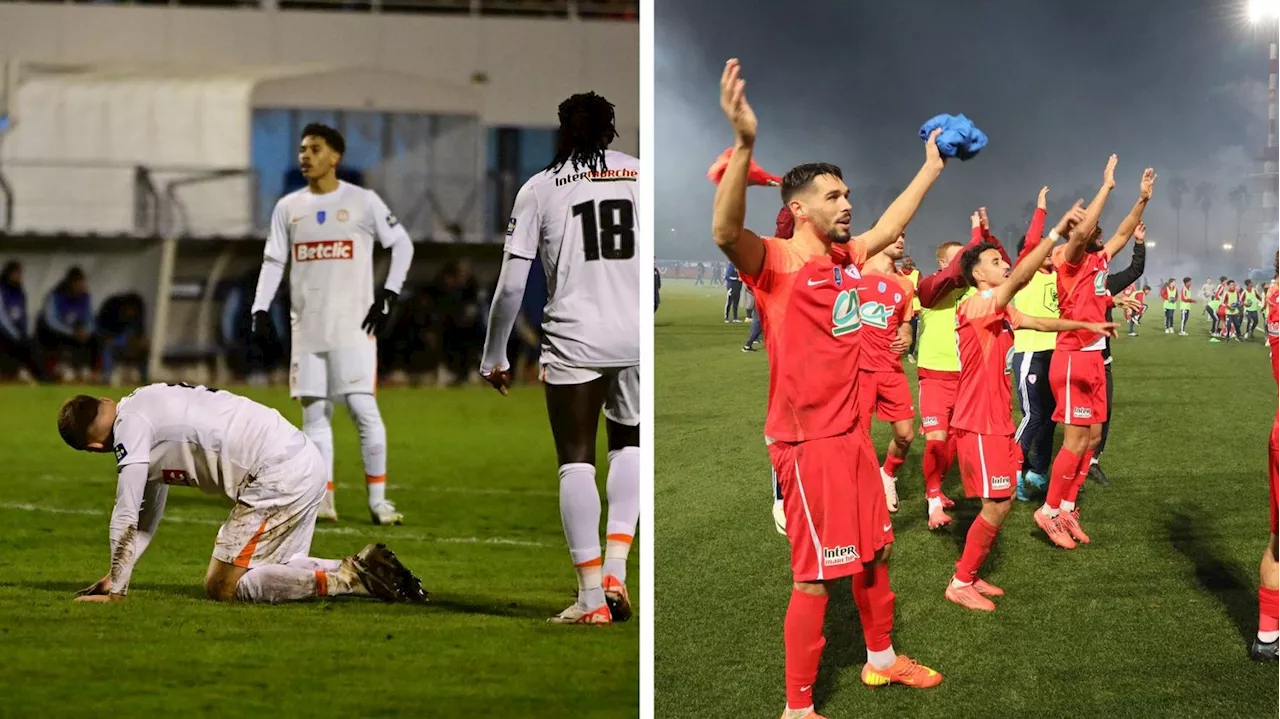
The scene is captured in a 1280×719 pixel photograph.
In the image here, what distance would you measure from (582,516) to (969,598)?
1240 mm

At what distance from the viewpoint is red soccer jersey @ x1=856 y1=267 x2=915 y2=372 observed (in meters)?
4.58

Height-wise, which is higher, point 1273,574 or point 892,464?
point 892,464

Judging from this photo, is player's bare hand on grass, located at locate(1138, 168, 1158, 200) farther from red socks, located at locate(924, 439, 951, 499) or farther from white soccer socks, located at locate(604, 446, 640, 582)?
white soccer socks, located at locate(604, 446, 640, 582)

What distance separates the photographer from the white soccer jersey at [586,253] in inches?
181

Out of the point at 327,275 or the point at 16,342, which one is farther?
the point at 16,342

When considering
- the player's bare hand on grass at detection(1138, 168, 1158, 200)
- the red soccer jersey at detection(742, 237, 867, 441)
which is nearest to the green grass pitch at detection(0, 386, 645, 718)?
the red soccer jersey at detection(742, 237, 867, 441)

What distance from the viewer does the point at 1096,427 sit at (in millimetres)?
4934

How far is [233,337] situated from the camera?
13.4 metres

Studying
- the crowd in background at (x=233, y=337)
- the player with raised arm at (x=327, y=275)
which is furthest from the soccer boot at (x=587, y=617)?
the crowd in background at (x=233, y=337)

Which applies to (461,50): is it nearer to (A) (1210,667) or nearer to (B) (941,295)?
(B) (941,295)

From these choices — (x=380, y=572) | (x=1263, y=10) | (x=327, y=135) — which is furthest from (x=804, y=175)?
(x=327, y=135)

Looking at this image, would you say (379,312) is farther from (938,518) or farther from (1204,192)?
(1204,192)

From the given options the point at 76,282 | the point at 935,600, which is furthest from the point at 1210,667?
the point at 76,282

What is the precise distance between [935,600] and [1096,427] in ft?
3.08
